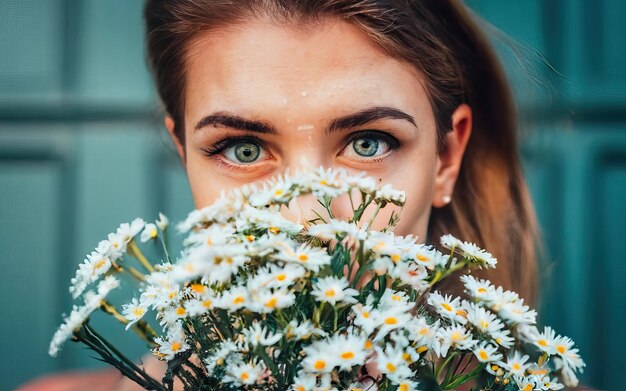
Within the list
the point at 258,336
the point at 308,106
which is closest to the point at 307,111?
the point at 308,106

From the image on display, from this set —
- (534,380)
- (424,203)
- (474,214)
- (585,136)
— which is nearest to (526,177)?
(585,136)

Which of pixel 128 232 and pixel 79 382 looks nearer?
pixel 128 232

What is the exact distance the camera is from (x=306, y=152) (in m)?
1.25

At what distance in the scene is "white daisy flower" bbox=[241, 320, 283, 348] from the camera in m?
0.74

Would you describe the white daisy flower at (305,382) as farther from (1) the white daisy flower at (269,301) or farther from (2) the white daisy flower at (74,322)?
(2) the white daisy flower at (74,322)

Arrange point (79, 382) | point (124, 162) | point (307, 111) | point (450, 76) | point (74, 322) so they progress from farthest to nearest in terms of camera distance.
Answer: point (124, 162) → point (79, 382) → point (450, 76) → point (307, 111) → point (74, 322)

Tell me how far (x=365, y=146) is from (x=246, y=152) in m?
0.20

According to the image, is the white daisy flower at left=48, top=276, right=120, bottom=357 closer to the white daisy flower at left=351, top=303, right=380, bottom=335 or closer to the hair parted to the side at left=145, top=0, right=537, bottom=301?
the white daisy flower at left=351, top=303, right=380, bottom=335

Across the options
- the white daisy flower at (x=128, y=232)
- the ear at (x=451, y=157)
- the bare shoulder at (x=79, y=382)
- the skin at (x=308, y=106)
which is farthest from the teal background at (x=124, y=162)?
the white daisy flower at (x=128, y=232)

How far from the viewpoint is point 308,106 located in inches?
49.4

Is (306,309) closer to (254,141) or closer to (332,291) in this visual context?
(332,291)

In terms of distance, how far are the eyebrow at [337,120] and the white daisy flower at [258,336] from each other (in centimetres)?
55

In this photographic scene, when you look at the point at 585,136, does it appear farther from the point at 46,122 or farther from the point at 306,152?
the point at 46,122

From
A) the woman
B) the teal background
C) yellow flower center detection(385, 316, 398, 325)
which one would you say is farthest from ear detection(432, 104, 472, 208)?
yellow flower center detection(385, 316, 398, 325)
